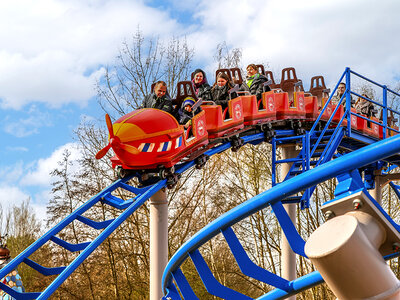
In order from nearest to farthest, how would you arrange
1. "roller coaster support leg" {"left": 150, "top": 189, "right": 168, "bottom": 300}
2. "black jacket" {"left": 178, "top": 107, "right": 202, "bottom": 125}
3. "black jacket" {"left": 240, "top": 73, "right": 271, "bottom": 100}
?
1. "black jacket" {"left": 178, "top": 107, "right": 202, "bottom": 125}
2. "roller coaster support leg" {"left": 150, "top": 189, "right": 168, "bottom": 300}
3. "black jacket" {"left": 240, "top": 73, "right": 271, "bottom": 100}

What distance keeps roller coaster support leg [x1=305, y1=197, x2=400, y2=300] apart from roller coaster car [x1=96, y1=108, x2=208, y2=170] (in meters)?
3.56

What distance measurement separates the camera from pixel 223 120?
5727 mm

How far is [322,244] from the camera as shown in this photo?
1.25 m

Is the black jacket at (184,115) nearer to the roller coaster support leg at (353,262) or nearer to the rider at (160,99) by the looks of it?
the rider at (160,99)

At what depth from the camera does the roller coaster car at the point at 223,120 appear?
5555 millimetres

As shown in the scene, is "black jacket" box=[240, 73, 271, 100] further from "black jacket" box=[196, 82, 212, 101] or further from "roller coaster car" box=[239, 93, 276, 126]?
"black jacket" box=[196, 82, 212, 101]

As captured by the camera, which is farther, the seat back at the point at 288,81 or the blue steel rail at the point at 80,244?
the seat back at the point at 288,81

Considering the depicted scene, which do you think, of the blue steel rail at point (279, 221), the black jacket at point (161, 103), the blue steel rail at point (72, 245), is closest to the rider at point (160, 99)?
the black jacket at point (161, 103)

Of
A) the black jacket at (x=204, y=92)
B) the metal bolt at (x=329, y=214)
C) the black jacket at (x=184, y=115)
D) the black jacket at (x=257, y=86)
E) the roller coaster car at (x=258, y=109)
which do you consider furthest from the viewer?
the black jacket at (x=257, y=86)

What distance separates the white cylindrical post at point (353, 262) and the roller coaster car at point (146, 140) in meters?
3.56

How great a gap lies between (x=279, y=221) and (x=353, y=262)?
30 centimetres

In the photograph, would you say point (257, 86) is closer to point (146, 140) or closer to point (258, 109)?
point (258, 109)

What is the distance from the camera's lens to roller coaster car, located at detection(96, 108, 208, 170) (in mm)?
4730

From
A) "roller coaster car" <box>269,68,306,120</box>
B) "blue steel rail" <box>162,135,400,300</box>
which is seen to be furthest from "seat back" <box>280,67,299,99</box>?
"blue steel rail" <box>162,135,400,300</box>
